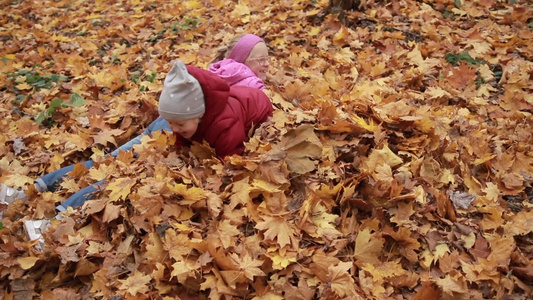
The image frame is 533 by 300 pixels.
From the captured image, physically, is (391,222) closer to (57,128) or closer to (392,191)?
(392,191)

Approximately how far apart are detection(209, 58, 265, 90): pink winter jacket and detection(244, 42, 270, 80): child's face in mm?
78

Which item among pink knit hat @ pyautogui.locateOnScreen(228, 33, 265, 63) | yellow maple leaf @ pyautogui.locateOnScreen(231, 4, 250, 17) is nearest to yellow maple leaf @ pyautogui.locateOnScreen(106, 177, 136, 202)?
pink knit hat @ pyautogui.locateOnScreen(228, 33, 265, 63)

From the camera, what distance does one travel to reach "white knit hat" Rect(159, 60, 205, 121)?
2473 mm

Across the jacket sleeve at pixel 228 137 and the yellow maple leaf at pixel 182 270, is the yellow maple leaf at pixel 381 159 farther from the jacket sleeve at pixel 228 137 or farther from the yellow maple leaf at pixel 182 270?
the yellow maple leaf at pixel 182 270

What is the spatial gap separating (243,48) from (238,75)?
0.28 meters

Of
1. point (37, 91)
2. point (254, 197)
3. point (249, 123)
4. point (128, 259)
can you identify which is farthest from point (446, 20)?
point (37, 91)

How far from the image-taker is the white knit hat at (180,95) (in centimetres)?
247

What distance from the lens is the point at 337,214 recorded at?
2.52 m

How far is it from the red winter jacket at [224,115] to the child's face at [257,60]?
0.79 m

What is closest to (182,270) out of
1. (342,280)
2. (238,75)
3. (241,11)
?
(342,280)

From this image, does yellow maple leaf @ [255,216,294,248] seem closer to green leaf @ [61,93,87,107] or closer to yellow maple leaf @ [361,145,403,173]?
yellow maple leaf @ [361,145,403,173]

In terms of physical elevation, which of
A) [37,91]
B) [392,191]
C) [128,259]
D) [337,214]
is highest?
[392,191]

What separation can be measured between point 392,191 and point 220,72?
6.47 feet

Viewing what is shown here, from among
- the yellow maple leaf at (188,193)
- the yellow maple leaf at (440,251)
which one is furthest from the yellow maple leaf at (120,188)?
the yellow maple leaf at (440,251)
